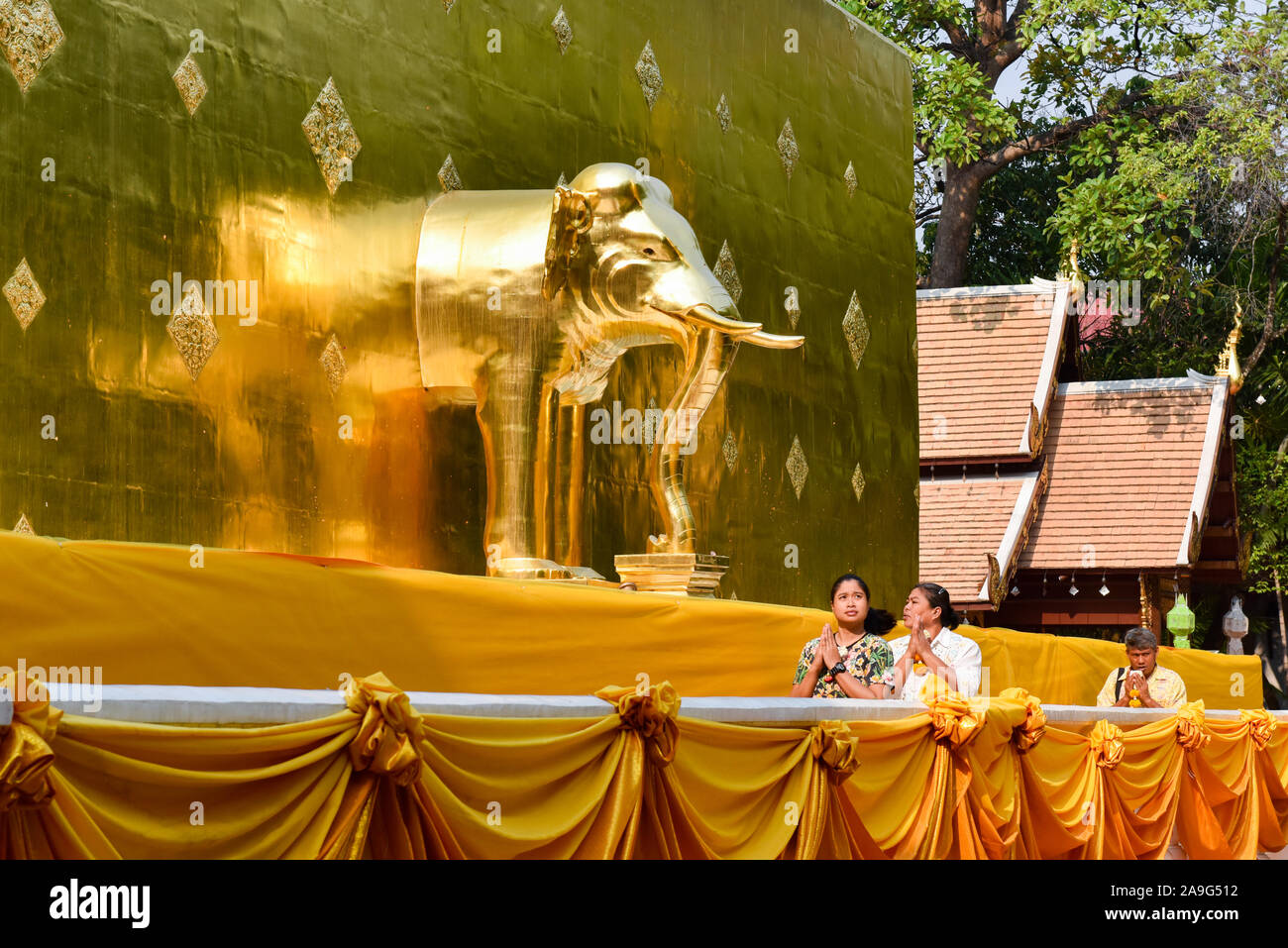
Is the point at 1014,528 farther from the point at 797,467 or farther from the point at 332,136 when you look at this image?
the point at 332,136

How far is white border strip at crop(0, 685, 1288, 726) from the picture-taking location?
10.1 ft

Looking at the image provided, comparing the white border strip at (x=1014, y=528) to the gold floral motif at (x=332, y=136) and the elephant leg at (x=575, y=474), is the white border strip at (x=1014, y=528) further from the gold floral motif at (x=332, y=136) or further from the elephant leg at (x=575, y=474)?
the gold floral motif at (x=332, y=136)

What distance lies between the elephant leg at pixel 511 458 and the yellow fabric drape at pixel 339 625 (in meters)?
0.75

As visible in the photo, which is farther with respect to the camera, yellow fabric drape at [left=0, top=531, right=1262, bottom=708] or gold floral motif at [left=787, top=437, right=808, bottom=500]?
gold floral motif at [left=787, top=437, right=808, bottom=500]

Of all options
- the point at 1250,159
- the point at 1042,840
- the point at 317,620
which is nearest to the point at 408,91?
the point at 317,620

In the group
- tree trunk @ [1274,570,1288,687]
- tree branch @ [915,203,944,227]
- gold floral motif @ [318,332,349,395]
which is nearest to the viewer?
gold floral motif @ [318,332,349,395]

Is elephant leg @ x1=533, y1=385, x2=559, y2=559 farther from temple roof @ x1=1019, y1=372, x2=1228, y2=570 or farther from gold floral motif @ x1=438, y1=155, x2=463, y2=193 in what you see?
temple roof @ x1=1019, y1=372, x2=1228, y2=570

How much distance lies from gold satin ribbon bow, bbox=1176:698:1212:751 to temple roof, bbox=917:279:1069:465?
9587mm

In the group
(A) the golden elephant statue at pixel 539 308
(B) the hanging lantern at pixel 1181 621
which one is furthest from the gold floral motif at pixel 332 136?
(B) the hanging lantern at pixel 1181 621

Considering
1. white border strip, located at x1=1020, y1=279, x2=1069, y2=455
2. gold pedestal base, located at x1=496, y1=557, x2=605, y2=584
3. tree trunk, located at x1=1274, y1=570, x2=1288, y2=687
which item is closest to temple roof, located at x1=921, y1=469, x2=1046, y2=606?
white border strip, located at x1=1020, y1=279, x2=1069, y2=455

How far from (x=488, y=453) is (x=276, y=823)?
13.6ft

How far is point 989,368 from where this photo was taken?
19.2m

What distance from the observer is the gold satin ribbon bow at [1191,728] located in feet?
27.6

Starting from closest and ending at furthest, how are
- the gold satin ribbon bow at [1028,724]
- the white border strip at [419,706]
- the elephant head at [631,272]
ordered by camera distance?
the white border strip at [419,706]
the gold satin ribbon bow at [1028,724]
the elephant head at [631,272]
